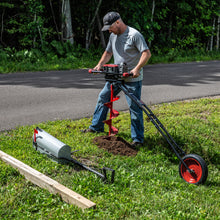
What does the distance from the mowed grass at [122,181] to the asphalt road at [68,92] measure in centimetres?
105

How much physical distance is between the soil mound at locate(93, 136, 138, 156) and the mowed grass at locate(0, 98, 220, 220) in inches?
3.9

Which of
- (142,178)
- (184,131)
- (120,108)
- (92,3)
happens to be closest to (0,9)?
(92,3)

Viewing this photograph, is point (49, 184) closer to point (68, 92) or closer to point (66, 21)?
point (68, 92)

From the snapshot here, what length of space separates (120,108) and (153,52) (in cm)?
1461

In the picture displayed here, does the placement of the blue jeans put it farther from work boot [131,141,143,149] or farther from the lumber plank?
the lumber plank

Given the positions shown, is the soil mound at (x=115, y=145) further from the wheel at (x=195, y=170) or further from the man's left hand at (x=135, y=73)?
the man's left hand at (x=135, y=73)

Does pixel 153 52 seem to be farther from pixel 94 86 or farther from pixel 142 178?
pixel 142 178

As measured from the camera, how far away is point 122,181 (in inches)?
154

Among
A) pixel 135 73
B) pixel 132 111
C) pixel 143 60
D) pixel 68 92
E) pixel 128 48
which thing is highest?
pixel 128 48

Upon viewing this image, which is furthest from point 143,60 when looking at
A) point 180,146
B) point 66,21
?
point 66,21

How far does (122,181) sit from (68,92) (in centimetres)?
568

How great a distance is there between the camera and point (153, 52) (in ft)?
71.2

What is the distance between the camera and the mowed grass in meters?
3.29

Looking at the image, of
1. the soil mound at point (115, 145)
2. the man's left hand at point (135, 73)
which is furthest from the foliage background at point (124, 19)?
the man's left hand at point (135, 73)
